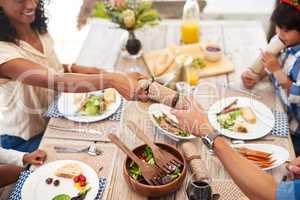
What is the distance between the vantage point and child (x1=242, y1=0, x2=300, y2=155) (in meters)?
1.75

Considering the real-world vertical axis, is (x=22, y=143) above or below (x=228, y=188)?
below

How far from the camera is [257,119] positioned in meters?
1.68

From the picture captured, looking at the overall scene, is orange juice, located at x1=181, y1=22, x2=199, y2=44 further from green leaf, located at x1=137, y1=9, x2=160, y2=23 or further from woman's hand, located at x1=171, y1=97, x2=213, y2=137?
woman's hand, located at x1=171, y1=97, x2=213, y2=137

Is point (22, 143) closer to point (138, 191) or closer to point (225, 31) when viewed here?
point (138, 191)

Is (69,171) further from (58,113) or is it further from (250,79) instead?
(250,79)

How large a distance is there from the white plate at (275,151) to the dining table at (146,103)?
0.04m

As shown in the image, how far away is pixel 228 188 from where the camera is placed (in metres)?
1.39

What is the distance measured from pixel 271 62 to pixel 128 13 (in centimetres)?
73

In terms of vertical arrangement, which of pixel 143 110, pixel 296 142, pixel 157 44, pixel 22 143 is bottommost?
pixel 22 143

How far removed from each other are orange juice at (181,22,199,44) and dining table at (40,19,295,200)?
0.18 feet

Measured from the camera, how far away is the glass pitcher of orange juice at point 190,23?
2180 mm

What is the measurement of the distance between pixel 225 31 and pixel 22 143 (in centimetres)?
130

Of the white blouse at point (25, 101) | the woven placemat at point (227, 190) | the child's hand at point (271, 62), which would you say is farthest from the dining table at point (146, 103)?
the white blouse at point (25, 101)

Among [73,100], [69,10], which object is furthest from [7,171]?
[69,10]
